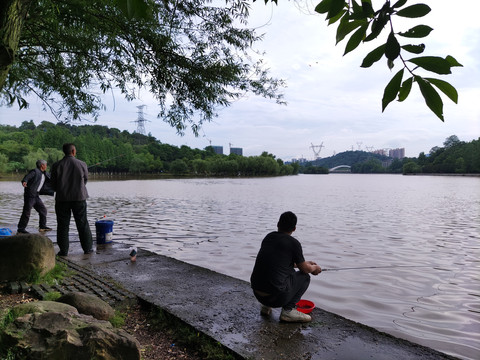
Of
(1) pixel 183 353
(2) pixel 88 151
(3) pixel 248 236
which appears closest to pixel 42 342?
(1) pixel 183 353

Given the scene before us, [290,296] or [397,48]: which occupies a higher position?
[397,48]

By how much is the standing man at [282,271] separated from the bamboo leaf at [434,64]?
9.83 ft

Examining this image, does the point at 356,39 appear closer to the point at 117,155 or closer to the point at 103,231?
the point at 103,231

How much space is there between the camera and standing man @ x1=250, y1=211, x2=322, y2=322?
3982 mm

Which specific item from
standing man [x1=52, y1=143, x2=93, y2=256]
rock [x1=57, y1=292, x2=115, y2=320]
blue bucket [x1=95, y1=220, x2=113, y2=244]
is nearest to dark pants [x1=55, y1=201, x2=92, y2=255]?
standing man [x1=52, y1=143, x2=93, y2=256]

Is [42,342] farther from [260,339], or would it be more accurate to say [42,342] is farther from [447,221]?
[447,221]

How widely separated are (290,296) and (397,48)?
3355 millimetres

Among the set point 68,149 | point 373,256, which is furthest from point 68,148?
point 373,256

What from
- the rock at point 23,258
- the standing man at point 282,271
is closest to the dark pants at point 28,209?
the rock at point 23,258

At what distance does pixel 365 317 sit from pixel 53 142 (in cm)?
9590

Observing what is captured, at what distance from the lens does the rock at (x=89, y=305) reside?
3756 millimetres

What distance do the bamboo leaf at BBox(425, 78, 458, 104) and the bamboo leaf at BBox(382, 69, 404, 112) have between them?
4.1 inches

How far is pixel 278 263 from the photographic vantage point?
3979 millimetres

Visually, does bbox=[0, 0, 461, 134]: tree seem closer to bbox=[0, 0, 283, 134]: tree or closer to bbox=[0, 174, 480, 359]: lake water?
bbox=[0, 0, 283, 134]: tree
